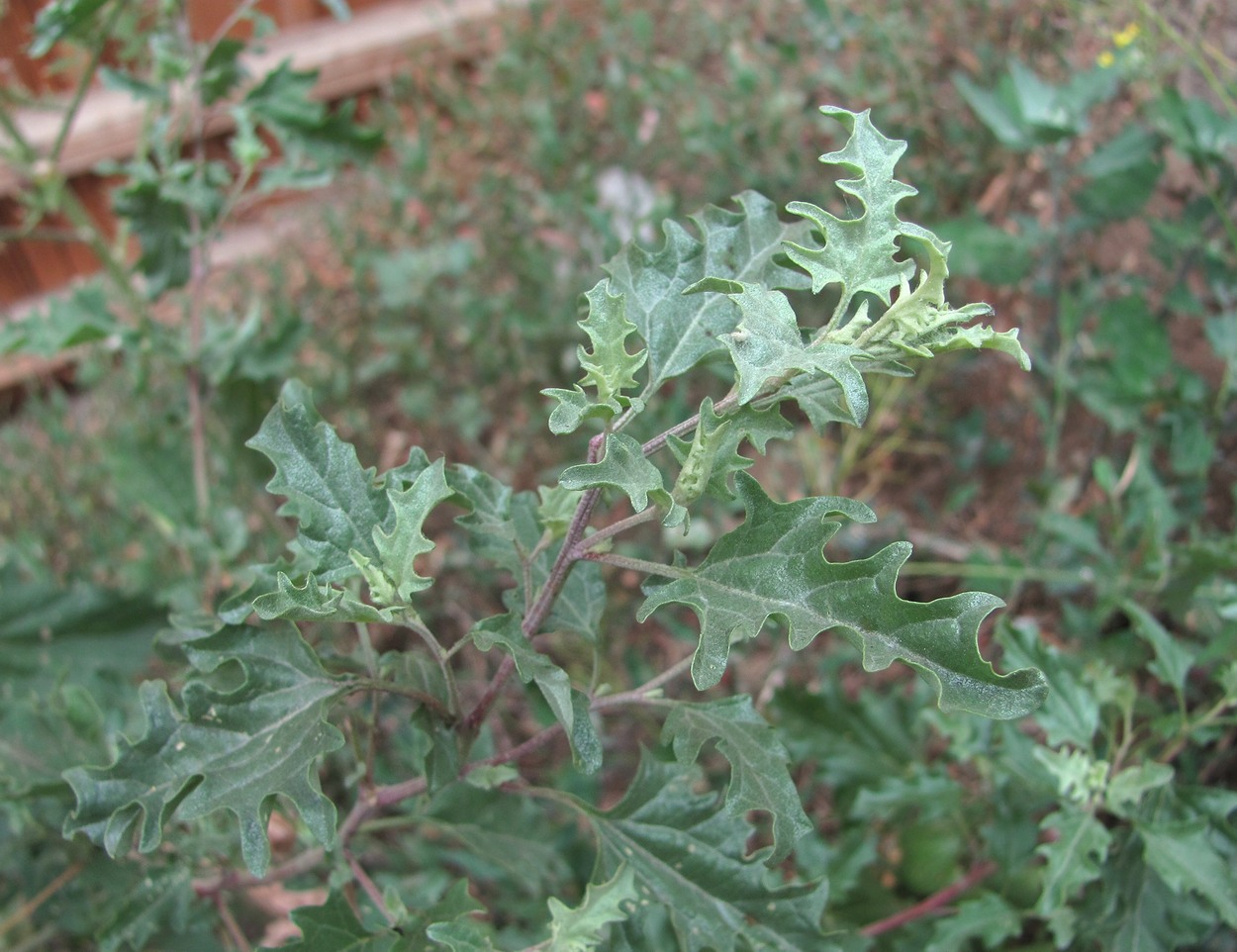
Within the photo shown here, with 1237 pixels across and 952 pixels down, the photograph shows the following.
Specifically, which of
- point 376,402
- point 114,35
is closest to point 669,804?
point 114,35

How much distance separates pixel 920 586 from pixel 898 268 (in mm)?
1694

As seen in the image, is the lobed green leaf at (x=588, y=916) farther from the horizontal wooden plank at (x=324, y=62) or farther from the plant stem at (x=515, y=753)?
the horizontal wooden plank at (x=324, y=62)

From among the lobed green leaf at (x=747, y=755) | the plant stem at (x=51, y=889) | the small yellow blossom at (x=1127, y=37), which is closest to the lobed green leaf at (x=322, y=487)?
the lobed green leaf at (x=747, y=755)

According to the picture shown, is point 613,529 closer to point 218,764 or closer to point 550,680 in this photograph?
point 550,680

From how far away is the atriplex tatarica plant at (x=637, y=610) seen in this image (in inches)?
38.1

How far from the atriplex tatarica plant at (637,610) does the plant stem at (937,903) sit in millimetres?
573

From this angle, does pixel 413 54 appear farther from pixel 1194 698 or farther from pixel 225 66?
pixel 1194 698

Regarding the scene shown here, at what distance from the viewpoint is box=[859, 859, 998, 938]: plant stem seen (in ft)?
5.75

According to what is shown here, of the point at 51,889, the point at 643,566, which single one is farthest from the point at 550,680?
the point at 51,889

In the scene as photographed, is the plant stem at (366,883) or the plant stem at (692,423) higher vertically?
the plant stem at (692,423)

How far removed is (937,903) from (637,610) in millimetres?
924

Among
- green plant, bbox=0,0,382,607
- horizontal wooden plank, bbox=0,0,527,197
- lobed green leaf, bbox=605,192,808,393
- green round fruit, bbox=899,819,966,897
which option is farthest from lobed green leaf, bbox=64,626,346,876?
horizontal wooden plank, bbox=0,0,527,197

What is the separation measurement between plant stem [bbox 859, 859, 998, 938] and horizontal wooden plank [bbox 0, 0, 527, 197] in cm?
326

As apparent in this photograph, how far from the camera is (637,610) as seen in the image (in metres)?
1.23
